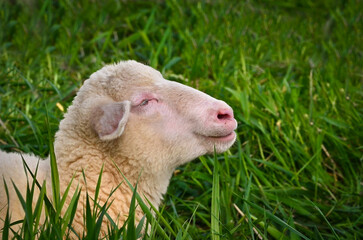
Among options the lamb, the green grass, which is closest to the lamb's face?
the lamb

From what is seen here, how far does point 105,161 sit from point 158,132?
11.8 inches

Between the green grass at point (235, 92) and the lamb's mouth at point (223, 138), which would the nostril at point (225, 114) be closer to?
the lamb's mouth at point (223, 138)

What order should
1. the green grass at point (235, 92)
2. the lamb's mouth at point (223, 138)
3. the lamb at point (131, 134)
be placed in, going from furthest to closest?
the green grass at point (235, 92) → the lamb's mouth at point (223, 138) → the lamb at point (131, 134)

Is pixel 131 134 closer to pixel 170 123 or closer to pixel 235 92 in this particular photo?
pixel 170 123

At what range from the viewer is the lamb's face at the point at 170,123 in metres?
2.70

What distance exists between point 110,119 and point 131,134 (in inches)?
5.7

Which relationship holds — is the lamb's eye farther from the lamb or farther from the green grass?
the green grass

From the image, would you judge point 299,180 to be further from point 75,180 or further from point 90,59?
point 90,59

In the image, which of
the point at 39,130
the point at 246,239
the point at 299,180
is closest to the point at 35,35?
the point at 39,130

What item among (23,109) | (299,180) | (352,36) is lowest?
(352,36)

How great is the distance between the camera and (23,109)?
13.8 feet

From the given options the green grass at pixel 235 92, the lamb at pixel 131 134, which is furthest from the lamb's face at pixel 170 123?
the green grass at pixel 235 92

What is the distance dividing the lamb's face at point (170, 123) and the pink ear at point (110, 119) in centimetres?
7

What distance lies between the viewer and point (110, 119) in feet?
8.54
